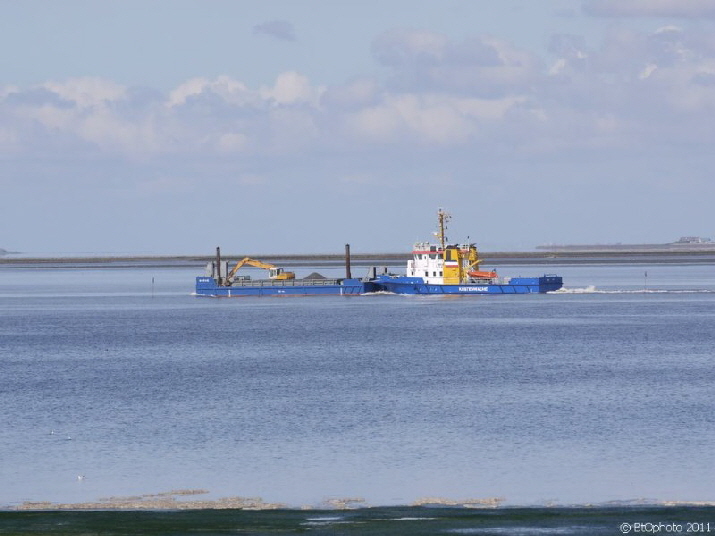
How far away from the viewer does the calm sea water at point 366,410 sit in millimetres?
30828

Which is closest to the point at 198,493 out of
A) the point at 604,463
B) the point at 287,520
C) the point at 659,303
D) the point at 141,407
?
the point at 287,520

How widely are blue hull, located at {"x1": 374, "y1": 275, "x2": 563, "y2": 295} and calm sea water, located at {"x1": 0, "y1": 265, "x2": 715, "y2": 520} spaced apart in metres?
28.3

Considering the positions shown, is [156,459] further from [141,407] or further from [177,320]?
[177,320]

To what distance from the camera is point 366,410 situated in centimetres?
4453

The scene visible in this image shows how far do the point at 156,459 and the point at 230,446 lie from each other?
2.71 m

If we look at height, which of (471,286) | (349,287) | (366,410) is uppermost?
(349,287)

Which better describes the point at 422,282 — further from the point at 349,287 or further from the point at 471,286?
the point at 349,287

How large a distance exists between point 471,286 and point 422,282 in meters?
5.07

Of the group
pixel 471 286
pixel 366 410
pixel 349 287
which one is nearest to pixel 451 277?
pixel 471 286

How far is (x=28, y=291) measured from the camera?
170 metres

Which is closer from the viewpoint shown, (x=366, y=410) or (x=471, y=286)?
(x=366, y=410)

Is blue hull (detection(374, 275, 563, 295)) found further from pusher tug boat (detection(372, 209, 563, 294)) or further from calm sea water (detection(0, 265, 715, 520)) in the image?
calm sea water (detection(0, 265, 715, 520))

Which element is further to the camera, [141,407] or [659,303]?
[659,303]

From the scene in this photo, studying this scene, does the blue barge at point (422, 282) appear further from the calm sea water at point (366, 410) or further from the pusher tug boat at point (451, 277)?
the calm sea water at point (366, 410)
